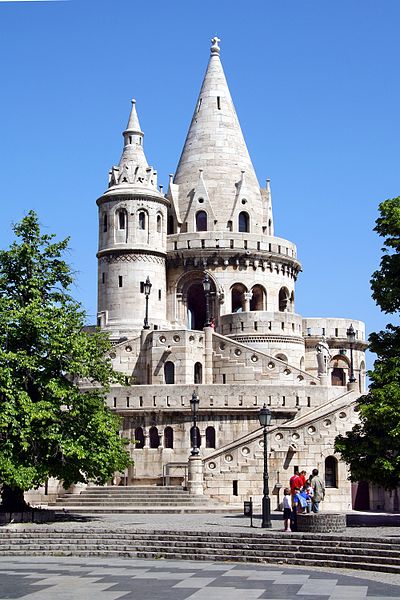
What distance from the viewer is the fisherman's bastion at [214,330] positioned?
4144cm

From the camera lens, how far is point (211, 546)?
25203 mm

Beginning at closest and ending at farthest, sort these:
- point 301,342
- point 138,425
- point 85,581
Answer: point 85,581, point 138,425, point 301,342

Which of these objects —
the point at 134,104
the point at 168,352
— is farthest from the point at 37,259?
the point at 134,104

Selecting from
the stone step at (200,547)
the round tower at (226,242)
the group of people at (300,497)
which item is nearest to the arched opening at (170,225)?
the round tower at (226,242)

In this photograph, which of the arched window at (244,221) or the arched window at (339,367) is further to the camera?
the arched window at (339,367)

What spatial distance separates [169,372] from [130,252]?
26.8 feet

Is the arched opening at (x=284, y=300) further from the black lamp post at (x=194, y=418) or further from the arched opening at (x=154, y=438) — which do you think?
the black lamp post at (x=194, y=418)

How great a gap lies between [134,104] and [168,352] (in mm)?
16306

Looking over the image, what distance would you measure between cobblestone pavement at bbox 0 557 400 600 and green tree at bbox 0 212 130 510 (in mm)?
6419

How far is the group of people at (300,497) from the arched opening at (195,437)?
43.2 feet

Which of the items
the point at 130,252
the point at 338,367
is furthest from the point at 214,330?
→ the point at 338,367

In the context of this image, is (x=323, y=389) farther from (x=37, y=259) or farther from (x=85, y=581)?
(x=85, y=581)

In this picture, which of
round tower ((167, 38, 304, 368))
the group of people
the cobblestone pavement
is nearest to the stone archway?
round tower ((167, 38, 304, 368))

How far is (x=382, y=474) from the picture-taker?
29234 mm
